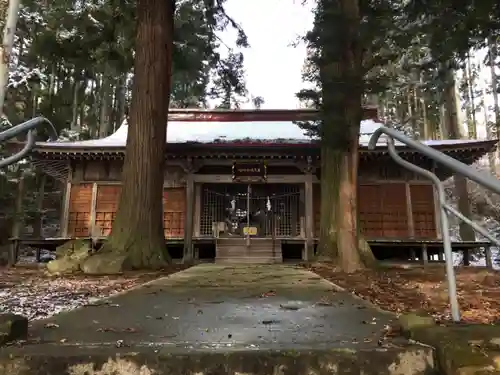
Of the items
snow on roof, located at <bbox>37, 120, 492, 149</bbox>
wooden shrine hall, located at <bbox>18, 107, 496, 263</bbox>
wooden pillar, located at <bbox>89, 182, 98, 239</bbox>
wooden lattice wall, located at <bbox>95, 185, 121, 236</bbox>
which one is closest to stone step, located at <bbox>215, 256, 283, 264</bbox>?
wooden shrine hall, located at <bbox>18, 107, 496, 263</bbox>

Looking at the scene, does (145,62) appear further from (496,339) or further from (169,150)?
(496,339)

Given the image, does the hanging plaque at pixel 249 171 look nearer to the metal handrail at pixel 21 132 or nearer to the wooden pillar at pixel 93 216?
the wooden pillar at pixel 93 216

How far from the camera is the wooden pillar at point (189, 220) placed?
11.9 m

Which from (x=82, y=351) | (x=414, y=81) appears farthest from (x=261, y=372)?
(x=414, y=81)

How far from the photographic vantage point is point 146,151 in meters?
8.10

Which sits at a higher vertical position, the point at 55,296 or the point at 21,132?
the point at 21,132

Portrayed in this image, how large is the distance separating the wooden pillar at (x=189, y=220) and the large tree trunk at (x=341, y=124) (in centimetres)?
504

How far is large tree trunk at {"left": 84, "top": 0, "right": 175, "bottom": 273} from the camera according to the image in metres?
7.41

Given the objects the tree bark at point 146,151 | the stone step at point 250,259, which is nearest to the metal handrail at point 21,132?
the tree bark at point 146,151

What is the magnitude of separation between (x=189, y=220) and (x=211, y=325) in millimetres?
9820

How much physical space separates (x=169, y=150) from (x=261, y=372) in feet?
35.7

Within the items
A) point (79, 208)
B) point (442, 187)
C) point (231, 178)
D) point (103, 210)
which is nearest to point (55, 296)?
point (442, 187)

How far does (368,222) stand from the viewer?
12.7m

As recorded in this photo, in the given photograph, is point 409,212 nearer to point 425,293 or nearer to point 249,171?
point 249,171
